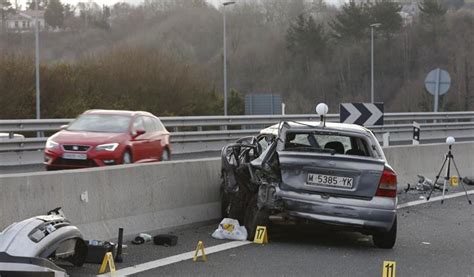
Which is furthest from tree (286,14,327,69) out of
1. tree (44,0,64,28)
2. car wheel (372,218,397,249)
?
car wheel (372,218,397,249)

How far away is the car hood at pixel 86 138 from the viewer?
19.0 m

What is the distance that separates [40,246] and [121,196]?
2.67 metres

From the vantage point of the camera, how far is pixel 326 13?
344 ft

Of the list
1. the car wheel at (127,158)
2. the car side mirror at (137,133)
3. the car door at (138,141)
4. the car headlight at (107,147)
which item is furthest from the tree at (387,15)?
the car headlight at (107,147)

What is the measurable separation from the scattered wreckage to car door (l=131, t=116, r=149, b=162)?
39.1ft

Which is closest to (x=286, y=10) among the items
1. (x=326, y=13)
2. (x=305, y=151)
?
(x=326, y=13)

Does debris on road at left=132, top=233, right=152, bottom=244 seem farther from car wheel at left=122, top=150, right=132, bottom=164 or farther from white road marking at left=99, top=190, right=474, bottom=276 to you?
car wheel at left=122, top=150, right=132, bottom=164

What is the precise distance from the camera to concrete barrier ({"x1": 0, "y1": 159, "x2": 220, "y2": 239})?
8.73 metres

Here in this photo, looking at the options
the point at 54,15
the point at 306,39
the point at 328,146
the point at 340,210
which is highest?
the point at 54,15

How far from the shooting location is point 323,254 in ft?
31.5

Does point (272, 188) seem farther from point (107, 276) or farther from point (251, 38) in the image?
point (251, 38)

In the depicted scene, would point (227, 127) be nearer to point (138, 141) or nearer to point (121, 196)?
point (138, 141)

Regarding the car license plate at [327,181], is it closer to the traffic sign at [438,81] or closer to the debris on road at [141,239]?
the debris on road at [141,239]

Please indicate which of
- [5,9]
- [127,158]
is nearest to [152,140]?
[127,158]
